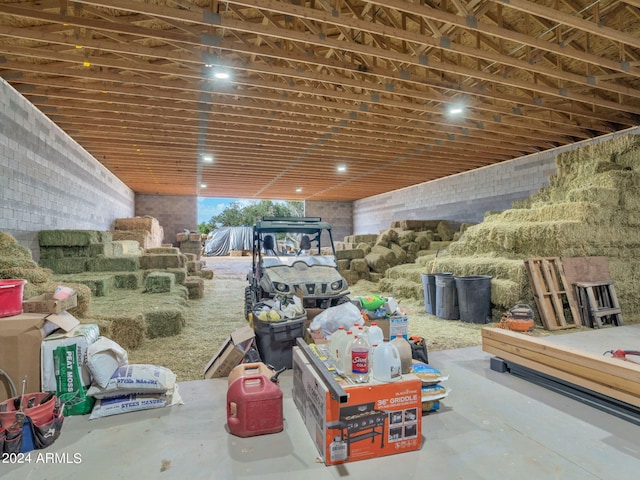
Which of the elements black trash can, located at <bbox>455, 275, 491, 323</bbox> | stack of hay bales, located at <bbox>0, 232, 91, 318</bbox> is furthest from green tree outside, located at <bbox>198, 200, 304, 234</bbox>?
stack of hay bales, located at <bbox>0, 232, 91, 318</bbox>

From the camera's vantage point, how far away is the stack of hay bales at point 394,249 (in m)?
10.7

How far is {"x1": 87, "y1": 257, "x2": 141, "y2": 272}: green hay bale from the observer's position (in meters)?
6.69

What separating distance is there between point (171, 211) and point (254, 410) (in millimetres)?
16046

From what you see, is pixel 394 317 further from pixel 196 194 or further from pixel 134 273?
pixel 196 194

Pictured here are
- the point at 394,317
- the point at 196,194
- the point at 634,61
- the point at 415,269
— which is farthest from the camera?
the point at 196,194

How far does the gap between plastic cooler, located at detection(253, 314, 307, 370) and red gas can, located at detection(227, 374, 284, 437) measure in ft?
3.21

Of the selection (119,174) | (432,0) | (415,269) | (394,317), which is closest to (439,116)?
(432,0)

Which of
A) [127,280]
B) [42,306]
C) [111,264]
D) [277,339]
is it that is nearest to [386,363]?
[277,339]

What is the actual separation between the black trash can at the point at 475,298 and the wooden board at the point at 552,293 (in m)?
0.67

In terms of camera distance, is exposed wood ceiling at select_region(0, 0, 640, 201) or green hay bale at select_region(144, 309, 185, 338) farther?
green hay bale at select_region(144, 309, 185, 338)

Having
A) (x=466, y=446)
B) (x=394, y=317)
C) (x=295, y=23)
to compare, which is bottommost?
(x=466, y=446)

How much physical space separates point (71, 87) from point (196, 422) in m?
5.36

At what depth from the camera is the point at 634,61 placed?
193 inches

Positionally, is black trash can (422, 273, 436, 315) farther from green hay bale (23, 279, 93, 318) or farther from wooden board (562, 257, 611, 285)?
green hay bale (23, 279, 93, 318)
